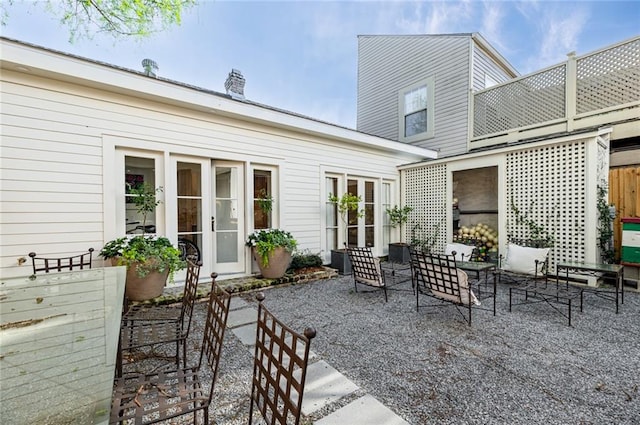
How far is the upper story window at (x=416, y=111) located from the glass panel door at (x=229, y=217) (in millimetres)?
5988

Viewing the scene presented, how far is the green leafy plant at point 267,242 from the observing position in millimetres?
4688

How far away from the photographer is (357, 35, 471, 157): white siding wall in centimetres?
784

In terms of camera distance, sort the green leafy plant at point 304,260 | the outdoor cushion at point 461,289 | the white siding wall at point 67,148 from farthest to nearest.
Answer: the green leafy plant at point 304,260 < the white siding wall at point 67,148 < the outdoor cushion at point 461,289

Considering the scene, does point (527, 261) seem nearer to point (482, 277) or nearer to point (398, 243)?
point (482, 277)

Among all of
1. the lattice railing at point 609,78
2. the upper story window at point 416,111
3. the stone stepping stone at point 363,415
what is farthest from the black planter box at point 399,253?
the stone stepping stone at point 363,415

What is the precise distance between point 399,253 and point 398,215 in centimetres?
95

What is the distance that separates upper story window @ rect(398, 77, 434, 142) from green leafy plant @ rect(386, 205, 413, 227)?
110 inches

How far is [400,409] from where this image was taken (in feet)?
5.91

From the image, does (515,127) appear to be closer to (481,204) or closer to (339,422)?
(481,204)

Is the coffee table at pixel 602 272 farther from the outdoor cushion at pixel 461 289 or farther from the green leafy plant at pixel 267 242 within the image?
the green leafy plant at pixel 267 242

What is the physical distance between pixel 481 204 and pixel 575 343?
592 cm

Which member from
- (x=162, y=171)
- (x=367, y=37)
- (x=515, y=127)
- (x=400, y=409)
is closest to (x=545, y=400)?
(x=400, y=409)

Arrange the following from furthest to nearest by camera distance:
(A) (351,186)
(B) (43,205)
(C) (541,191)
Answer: (A) (351,186), (C) (541,191), (B) (43,205)

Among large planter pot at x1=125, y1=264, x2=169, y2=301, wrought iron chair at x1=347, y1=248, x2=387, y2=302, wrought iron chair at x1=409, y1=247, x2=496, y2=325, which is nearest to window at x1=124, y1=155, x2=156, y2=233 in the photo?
large planter pot at x1=125, y1=264, x2=169, y2=301
